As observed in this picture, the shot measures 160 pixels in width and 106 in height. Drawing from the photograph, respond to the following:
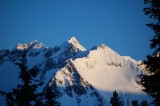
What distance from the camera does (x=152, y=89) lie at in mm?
14836

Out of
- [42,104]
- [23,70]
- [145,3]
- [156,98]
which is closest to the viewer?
[156,98]

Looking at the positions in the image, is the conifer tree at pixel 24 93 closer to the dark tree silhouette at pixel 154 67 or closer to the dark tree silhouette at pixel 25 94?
the dark tree silhouette at pixel 25 94

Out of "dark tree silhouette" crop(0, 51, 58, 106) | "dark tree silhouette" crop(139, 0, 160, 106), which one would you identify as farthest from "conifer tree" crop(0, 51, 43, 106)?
"dark tree silhouette" crop(139, 0, 160, 106)

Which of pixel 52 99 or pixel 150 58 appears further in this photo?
pixel 52 99

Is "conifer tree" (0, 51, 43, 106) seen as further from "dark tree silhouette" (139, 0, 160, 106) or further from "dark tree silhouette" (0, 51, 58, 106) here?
"dark tree silhouette" (139, 0, 160, 106)

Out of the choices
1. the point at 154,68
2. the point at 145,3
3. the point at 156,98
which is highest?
the point at 145,3

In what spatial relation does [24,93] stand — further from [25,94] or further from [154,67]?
[154,67]

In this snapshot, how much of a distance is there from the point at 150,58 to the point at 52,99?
580 inches

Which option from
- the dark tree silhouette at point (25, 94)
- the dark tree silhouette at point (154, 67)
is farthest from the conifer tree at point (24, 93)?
the dark tree silhouette at point (154, 67)

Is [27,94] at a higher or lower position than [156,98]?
higher

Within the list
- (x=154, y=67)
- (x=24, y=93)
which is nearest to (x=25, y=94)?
(x=24, y=93)

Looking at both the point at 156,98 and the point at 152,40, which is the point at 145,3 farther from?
the point at 156,98

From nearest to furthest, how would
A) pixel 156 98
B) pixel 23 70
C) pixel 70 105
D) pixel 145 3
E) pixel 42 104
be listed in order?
pixel 156 98
pixel 145 3
pixel 42 104
pixel 23 70
pixel 70 105

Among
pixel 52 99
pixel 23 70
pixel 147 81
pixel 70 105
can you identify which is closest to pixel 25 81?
pixel 23 70
